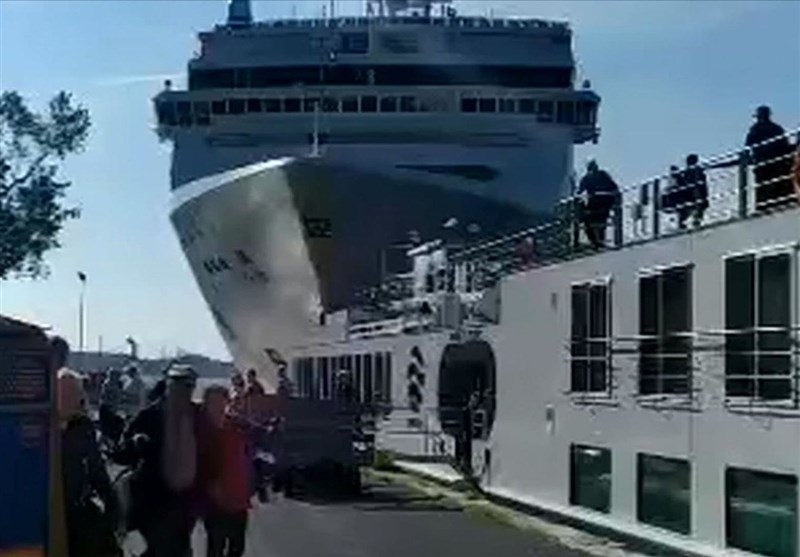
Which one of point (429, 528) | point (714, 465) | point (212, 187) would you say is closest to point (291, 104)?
point (212, 187)

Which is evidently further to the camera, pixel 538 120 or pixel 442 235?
pixel 538 120

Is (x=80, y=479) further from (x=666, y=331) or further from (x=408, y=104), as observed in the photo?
(x=408, y=104)

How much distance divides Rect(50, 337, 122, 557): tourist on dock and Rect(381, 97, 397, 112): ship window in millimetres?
42665

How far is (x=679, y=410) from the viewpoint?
57.9 feet

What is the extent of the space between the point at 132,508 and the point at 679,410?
27.5ft

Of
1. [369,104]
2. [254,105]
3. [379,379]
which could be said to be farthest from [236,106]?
[379,379]

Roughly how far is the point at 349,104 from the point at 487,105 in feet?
13.0

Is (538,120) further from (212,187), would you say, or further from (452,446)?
(452,446)

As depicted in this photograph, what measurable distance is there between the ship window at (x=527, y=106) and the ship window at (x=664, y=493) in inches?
1361

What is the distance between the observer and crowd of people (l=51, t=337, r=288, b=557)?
932 cm

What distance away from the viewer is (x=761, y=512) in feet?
50.8

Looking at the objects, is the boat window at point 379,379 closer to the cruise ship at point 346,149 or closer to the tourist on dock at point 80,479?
the cruise ship at point 346,149

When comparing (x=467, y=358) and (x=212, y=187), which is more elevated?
(x=212, y=187)

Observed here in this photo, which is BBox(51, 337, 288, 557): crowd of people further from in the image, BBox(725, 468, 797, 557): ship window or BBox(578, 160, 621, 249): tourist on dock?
BBox(578, 160, 621, 249): tourist on dock
